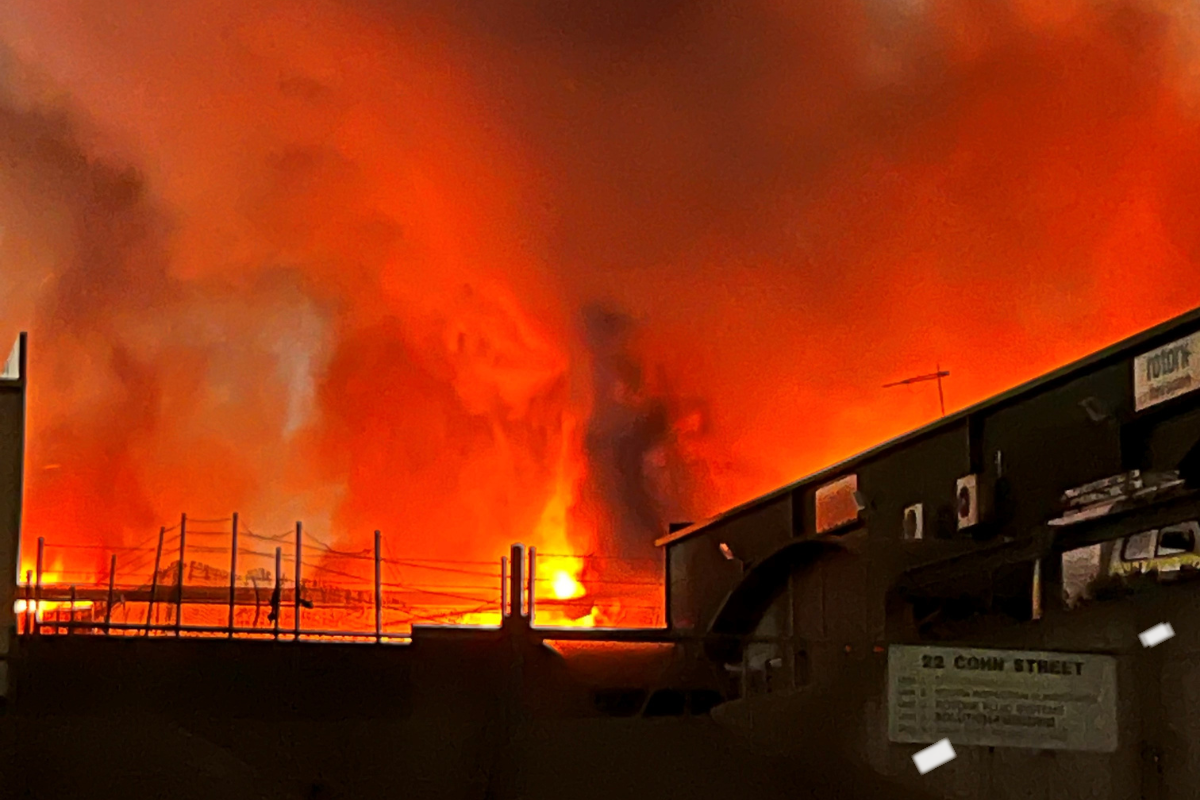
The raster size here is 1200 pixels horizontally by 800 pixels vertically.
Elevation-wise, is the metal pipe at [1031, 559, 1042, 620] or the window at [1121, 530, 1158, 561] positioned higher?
the window at [1121, 530, 1158, 561]

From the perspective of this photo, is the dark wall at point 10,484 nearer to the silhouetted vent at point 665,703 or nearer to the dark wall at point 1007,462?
the silhouetted vent at point 665,703

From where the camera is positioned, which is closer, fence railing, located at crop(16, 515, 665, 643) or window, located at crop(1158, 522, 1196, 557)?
window, located at crop(1158, 522, 1196, 557)

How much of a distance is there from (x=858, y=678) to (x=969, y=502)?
2.98 meters

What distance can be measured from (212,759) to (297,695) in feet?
16.6

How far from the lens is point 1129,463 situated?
14672mm

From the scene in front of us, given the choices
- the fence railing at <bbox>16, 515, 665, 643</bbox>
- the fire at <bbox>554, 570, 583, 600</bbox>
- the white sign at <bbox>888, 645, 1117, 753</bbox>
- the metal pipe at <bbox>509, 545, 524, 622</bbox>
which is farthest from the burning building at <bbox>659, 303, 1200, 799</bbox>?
the fire at <bbox>554, 570, 583, 600</bbox>

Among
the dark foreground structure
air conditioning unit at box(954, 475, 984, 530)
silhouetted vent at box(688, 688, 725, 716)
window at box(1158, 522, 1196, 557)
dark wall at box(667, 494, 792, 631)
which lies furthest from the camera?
dark wall at box(667, 494, 792, 631)

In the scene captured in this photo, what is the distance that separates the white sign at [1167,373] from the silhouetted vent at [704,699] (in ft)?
23.3

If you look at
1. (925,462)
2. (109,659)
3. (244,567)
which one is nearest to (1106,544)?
(925,462)

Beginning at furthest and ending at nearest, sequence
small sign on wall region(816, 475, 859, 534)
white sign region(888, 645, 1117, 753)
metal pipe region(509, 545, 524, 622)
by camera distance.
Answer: small sign on wall region(816, 475, 859, 534), metal pipe region(509, 545, 524, 622), white sign region(888, 645, 1117, 753)

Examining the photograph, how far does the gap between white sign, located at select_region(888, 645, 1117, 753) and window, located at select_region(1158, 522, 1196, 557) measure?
5.15 m

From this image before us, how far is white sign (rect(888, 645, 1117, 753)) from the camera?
8555 mm

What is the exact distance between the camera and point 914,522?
61.6 ft

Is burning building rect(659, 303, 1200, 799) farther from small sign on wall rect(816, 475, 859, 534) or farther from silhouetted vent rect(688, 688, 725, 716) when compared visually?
silhouetted vent rect(688, 688, 725, 716)
